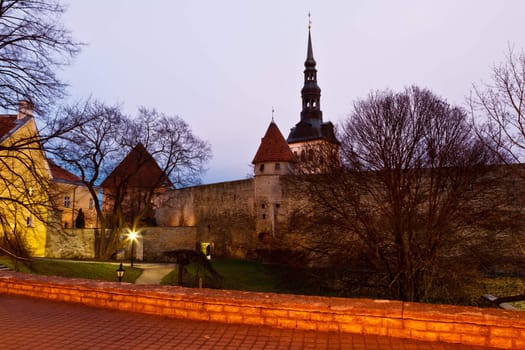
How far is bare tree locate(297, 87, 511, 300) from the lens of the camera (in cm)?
1376

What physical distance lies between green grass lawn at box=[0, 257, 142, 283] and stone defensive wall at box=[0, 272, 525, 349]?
13.0 meters

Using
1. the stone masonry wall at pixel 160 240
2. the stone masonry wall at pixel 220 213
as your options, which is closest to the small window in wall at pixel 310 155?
the stone masonry wall at pixel 220 213

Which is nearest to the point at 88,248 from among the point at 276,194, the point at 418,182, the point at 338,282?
the point at 276,194

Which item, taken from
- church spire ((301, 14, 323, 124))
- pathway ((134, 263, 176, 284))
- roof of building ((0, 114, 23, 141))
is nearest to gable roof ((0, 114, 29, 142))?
roof of building ((0, 114, 23, 141))

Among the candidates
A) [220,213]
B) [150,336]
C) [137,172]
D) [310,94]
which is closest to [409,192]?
[150,336]

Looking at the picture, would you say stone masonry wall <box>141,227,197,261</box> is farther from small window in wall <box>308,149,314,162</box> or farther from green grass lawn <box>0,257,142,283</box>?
small window in wall <box>308,149,314,162</box>

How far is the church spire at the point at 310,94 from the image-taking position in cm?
5634

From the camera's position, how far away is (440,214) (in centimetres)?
1401

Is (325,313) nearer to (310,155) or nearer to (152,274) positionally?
(310,155)

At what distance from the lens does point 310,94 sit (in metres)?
56.6

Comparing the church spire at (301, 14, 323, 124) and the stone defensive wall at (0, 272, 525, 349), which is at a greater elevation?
the church spire at (301, 14, 323, 124)

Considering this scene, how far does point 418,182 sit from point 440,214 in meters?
1.23

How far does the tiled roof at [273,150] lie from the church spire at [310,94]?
28160mm

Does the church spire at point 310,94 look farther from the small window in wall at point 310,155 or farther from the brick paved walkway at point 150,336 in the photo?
the brick paved walkway at point 150,336
